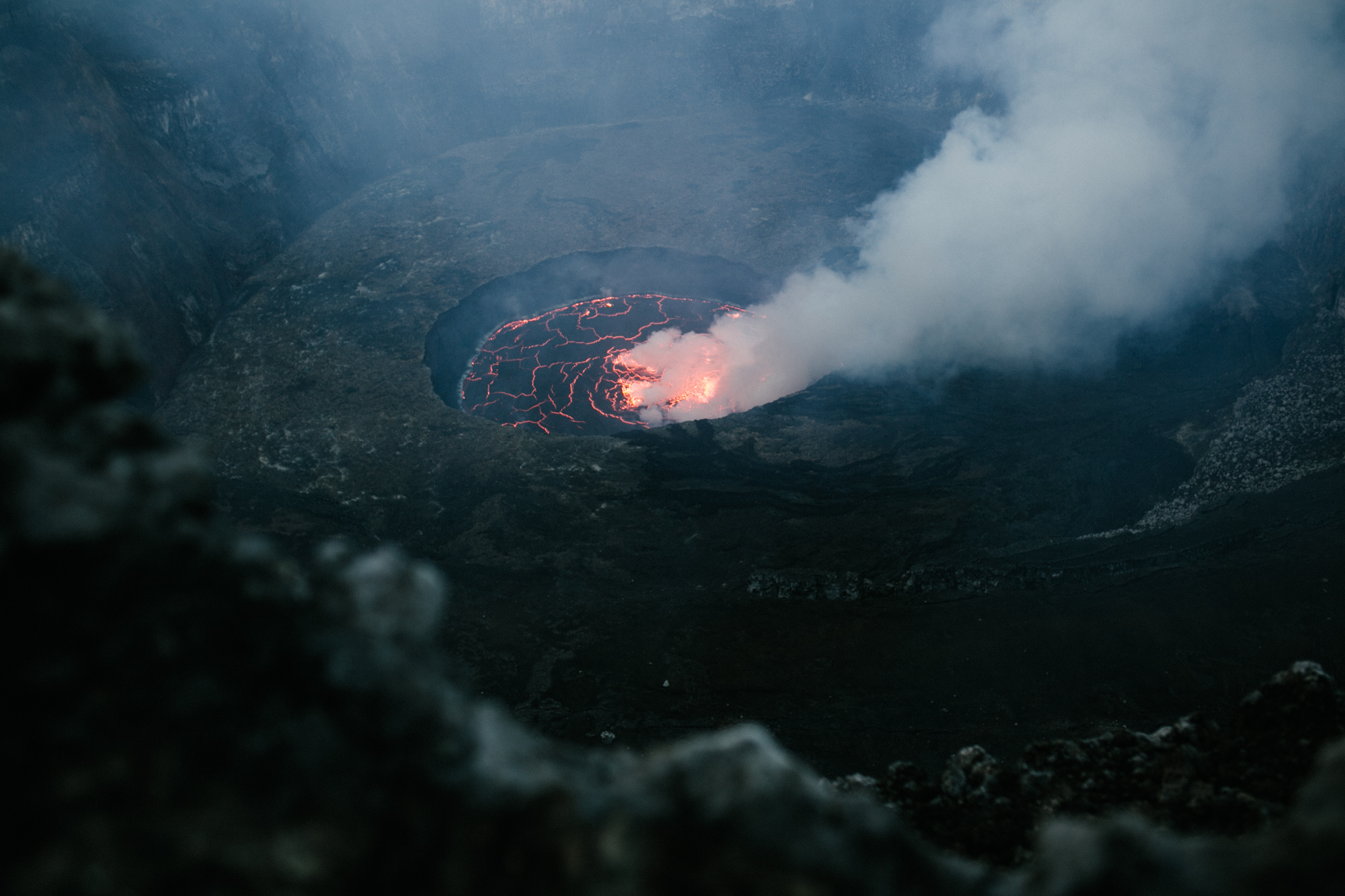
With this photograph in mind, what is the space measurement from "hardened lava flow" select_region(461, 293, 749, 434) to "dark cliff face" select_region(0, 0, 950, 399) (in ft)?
27.0

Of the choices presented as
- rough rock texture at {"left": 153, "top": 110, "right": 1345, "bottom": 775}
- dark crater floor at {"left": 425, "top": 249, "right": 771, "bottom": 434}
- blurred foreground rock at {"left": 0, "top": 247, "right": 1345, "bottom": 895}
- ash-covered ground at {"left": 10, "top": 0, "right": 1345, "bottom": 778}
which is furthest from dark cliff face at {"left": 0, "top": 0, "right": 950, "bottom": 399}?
blurred foreground rock at {"left": 0, "top": 247, "right": 1345, "bottom": 895}

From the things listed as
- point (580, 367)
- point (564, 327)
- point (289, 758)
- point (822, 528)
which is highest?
point (564, 327)

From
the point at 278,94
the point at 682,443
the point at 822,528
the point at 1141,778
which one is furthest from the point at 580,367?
the point at 278,94

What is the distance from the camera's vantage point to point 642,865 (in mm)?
2926

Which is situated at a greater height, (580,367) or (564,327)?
(564,327)

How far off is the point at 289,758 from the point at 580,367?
18.8m

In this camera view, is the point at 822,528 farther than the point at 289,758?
Yes

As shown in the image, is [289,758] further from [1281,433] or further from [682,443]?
[1281,433]

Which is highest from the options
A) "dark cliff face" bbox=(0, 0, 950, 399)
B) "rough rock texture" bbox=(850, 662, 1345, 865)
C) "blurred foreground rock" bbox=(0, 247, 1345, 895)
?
"dark cliff face" bbox=(0, 0, 950, 399)

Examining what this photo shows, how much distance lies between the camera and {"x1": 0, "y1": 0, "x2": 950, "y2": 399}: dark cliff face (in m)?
19.9

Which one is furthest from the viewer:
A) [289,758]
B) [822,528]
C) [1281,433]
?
[1281,433]

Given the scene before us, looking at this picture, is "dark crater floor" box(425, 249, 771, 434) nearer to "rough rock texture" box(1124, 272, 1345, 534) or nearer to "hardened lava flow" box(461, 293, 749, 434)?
"hardened lava flow" box(461, 293, 749, 434)

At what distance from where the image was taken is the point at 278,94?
2808 cm

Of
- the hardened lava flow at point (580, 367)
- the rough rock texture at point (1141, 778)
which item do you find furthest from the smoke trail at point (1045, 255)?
the rough rock texture at point (1141, 778)
